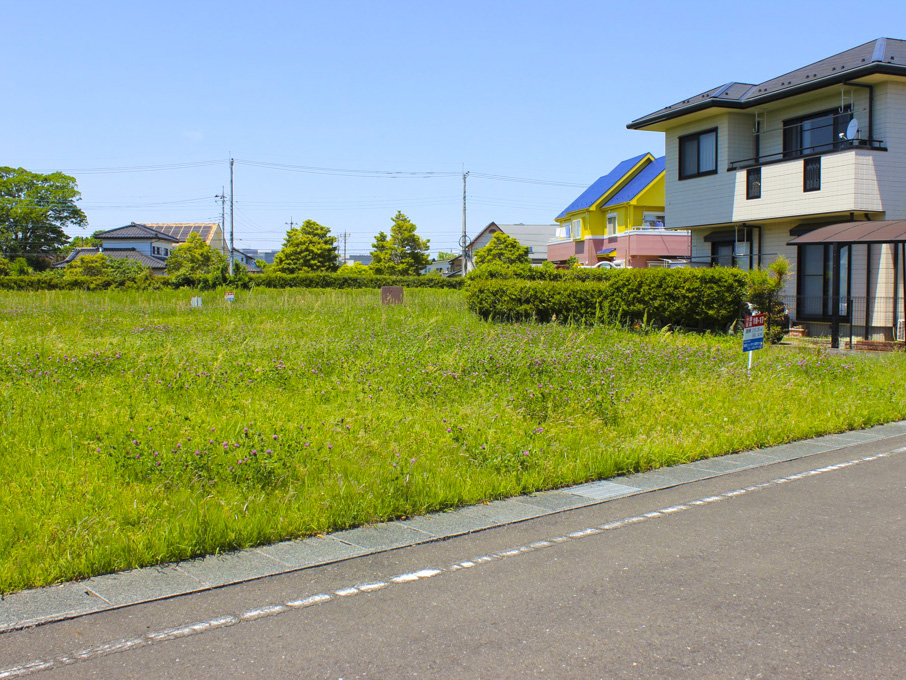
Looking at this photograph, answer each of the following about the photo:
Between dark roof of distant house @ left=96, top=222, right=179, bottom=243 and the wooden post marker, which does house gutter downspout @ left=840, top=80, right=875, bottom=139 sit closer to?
the wooden post marker

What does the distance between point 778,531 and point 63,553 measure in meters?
4.51

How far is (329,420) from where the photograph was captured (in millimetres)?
7039

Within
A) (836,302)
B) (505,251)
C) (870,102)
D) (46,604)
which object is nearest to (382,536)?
(46,604)

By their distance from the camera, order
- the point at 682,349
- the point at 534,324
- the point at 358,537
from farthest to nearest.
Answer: the point at 534,324 → the point at 682,349 → the point at 358,537

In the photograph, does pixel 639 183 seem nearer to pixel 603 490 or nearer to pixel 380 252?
pixel 380 252

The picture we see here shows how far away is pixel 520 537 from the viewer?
4980 millimetres

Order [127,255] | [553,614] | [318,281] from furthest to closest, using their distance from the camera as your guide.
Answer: [127,255]
[318,281]
[553,614]

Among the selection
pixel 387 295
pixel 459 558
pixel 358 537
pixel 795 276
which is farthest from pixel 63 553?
pixel 795 276

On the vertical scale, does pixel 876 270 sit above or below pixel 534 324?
above

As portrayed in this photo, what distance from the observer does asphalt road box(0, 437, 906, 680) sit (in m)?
3.18

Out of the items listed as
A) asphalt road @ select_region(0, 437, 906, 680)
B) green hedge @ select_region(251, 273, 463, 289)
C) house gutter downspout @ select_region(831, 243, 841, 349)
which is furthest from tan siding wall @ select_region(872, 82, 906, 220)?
green hedge @ select_region(251, 273, 463, 289)

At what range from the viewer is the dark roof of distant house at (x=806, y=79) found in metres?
17.8

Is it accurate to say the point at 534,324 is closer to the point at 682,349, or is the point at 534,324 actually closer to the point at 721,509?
the point at 682,349

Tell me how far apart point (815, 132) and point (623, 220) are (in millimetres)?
21277
